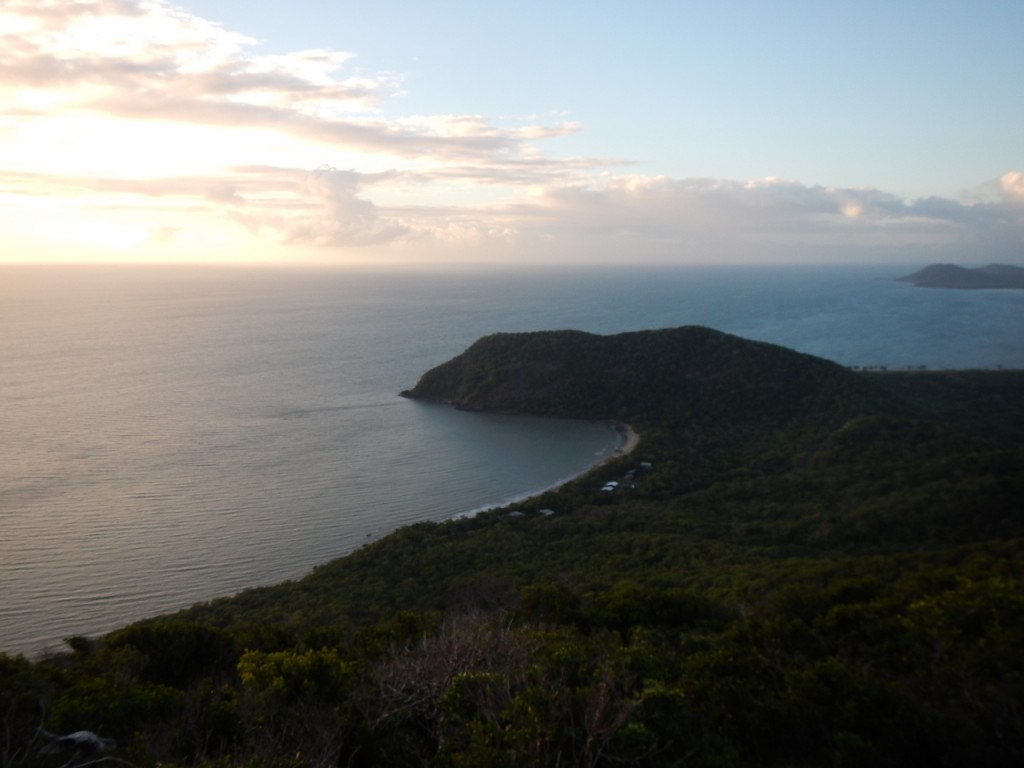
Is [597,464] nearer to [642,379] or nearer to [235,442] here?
[642,379]

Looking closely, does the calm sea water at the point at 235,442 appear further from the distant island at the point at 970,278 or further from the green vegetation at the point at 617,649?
the distant island at the point at 970,278

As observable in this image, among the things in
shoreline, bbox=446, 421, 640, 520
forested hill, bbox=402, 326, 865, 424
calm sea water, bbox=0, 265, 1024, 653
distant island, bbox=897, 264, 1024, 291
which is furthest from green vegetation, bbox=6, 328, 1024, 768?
distant island, bbox=897, 264, 1024, 291

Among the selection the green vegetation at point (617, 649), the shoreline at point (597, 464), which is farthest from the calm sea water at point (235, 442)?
the green vegetation at point (617, 649)

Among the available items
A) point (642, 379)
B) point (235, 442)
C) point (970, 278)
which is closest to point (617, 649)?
point (235, 442)

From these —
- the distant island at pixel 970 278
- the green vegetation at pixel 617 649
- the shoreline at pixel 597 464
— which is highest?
the distant island at pixel 970 278

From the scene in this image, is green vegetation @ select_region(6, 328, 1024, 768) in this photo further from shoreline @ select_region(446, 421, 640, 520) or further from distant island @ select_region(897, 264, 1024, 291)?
distant island @ select_region(897, 264, 1024, 291)

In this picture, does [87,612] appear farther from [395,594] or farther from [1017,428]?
[1017,428]
